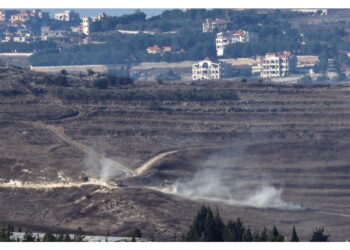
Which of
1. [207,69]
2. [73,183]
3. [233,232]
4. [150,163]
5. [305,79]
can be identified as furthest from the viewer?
[207,69]

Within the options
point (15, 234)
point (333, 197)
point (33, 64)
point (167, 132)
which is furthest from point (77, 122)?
point (33, 64)

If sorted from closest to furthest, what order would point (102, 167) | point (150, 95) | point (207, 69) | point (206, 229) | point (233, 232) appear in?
point (206, 229)
point (233, 232)
point (102, 167)
point (150, 95)
point (207, 69)

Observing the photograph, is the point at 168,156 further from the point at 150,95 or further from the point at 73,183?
the point at 150,95

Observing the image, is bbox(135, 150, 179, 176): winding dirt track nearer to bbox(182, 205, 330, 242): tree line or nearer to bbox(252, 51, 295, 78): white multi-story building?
bbox(182, 205, 330, 242): tree line

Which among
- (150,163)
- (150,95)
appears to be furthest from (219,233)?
(150,95)

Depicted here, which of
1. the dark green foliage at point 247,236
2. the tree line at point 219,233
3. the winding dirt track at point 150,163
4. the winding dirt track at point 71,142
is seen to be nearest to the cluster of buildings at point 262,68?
the winding dirt track at point 71,142

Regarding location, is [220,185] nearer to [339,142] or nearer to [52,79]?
[339,142]
